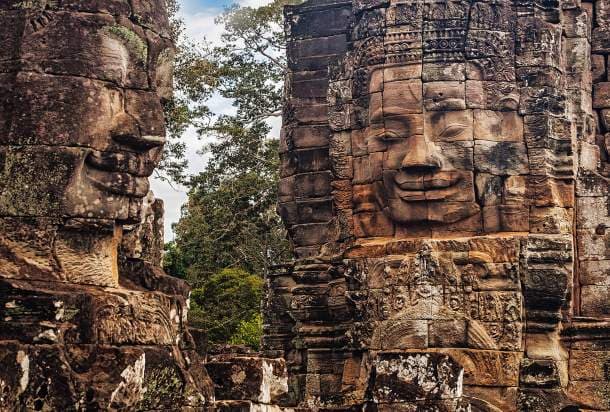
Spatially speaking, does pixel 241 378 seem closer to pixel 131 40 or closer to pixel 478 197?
pixel 131 40

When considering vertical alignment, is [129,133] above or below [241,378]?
above

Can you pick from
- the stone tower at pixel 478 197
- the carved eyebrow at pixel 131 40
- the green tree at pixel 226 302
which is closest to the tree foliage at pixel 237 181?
the green tree at pixel 226 302

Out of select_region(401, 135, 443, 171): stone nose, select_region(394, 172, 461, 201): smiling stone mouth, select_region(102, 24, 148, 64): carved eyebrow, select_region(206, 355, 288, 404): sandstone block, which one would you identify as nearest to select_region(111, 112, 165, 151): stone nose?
select_region(102, 24, 148, 64): carved eyebrow

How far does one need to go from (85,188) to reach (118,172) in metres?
0.24

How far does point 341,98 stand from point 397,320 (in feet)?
10.9

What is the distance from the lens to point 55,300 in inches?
230

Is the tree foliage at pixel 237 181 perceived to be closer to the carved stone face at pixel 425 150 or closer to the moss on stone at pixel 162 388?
the carved stone face at pixel 425 150

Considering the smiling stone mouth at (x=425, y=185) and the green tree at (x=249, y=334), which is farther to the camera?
the green tree at (x=249, y=334)

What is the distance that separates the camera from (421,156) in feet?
44.1

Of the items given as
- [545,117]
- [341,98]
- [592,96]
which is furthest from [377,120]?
[592,96]

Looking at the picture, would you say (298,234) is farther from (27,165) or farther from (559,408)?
(27,165)

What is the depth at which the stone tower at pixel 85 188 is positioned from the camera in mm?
5988

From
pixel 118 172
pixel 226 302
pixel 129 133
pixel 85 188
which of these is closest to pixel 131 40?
pixel 129 133

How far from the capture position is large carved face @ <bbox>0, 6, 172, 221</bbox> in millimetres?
6211
